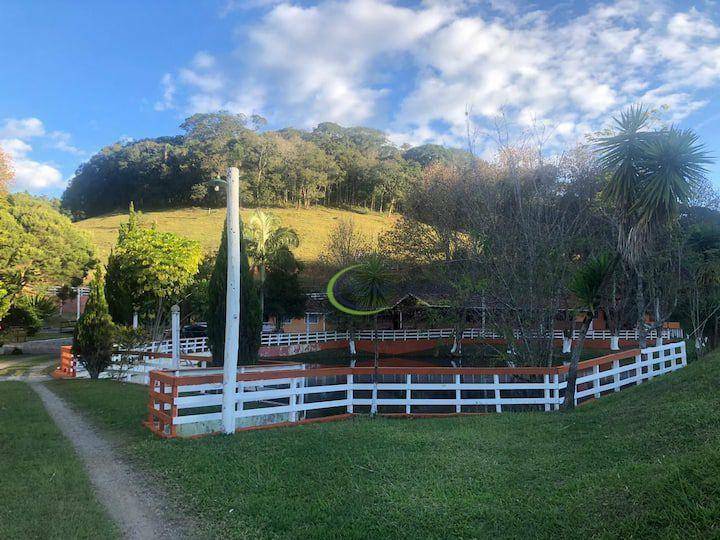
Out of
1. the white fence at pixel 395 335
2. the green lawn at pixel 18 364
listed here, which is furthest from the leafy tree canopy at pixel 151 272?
the white fence at pixel 395 335

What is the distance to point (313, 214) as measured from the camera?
79938mm

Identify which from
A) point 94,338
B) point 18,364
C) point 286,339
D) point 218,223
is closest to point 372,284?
point 94,338

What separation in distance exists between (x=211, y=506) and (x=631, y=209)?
31.9ft

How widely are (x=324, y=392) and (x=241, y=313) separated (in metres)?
8.91

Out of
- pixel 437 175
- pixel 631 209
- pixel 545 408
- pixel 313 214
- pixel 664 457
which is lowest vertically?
pixel 545 408

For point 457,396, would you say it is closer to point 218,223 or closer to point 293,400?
point 293,400

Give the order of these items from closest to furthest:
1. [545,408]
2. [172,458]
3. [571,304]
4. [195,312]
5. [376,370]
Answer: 1. [172,458]
2. [376,370]
3. [545,408]
4. [571,304]
5. [195,312]

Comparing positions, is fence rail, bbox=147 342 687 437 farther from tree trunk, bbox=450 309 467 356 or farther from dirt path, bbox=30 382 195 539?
tree trunk, bbox=450 309 467 356

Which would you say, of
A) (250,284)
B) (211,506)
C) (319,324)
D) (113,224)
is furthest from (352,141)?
(211,506)

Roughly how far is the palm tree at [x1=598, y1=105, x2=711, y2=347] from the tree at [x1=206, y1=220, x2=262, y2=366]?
463 inches

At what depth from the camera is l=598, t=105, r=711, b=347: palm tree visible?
1028cm

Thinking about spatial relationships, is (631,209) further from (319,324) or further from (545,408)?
(319,324)

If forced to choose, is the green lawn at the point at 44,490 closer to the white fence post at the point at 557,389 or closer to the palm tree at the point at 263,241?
the white fence post at the point at 557,389

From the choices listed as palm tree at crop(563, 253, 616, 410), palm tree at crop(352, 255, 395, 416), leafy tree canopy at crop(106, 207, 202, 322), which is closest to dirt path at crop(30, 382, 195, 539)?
palm tree at crop(352, 255, 395, 416)
